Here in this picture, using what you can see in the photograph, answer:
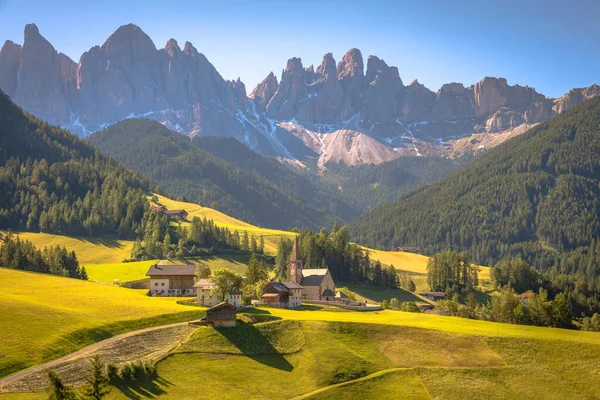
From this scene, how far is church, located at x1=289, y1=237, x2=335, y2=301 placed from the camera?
5778 inches

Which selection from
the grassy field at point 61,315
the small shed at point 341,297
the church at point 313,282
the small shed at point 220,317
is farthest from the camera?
the church at point 313,282

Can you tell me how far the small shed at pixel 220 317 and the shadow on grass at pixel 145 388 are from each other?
2000cm

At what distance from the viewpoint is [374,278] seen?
19138cm

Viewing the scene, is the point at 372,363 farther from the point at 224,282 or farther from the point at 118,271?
the point at 118,271

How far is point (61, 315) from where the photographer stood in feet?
289

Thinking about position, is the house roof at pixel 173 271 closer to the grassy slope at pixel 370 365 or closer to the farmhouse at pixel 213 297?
the farmhouse at pixel 213 297

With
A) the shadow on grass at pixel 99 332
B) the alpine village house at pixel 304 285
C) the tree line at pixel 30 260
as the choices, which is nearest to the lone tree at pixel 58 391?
the shadow on grass at pixel 99 332

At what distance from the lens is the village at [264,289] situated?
11456 cm

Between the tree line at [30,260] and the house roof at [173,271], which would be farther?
Result: the tree line at [30,260]

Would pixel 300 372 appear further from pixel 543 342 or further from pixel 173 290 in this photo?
pixel 173 290

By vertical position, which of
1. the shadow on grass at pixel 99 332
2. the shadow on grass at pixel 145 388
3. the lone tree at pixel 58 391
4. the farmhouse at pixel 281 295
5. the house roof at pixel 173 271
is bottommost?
the shadow on grass at pixel 145 388

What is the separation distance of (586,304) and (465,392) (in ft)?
419

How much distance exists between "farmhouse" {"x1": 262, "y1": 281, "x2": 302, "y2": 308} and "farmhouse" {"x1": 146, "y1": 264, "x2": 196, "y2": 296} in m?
16.4

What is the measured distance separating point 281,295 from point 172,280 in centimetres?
2346
